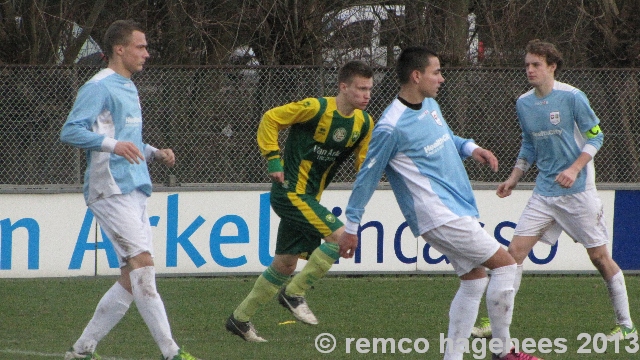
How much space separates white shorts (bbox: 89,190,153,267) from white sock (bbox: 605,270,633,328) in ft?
11.1

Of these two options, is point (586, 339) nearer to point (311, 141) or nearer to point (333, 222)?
point (333, 222)

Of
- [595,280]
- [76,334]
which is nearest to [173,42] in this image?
[595,280]

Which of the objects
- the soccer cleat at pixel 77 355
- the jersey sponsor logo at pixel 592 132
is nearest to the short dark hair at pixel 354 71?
the jersey sponsor logo at pixel 592 132

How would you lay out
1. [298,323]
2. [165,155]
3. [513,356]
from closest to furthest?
[513,356] → [165,155] → [298,323]

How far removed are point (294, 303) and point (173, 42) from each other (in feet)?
27.2

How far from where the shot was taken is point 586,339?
7145mm

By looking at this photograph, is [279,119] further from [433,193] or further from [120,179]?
[433,193]

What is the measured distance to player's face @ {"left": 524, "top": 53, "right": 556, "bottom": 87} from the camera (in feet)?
24.0

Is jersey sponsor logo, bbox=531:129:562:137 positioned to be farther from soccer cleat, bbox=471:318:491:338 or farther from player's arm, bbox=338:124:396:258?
player's arm, bbox=338:124:396:258

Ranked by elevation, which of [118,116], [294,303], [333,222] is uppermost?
[118,116]

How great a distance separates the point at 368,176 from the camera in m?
5.57

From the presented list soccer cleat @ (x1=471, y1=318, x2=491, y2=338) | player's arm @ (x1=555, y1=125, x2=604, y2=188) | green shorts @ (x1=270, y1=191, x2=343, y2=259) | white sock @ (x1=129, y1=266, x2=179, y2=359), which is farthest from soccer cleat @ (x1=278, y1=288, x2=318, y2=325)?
player's arm @ (x1=555, y1=125, x2=604, y2=188)

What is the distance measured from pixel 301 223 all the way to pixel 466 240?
1.98 meters

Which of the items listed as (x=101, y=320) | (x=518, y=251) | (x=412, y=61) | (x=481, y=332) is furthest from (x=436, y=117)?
(x=101, y=320)
